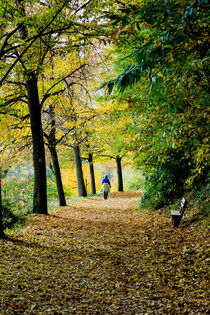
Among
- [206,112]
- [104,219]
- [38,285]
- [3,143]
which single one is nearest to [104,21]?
[206,112]

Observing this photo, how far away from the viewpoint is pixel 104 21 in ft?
21.1

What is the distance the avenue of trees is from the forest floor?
4.50 feet

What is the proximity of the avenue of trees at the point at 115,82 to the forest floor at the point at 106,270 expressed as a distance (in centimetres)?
137

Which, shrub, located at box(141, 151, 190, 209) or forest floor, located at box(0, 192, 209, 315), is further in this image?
shrub, located at box(141, 151, 190, 209)

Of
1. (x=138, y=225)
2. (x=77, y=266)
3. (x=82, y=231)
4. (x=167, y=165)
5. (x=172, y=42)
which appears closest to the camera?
(x=172, y=42)

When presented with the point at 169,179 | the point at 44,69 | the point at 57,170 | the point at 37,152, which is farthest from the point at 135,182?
the point at 44,69

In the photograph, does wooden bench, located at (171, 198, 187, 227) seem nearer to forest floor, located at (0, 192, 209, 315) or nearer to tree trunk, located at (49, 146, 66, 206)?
forest floor, located at (0, 192, 209, 315)

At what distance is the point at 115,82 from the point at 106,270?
3.69 metres

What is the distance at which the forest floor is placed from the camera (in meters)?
3.59

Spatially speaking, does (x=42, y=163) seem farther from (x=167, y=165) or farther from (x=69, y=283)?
(x=69, y=283)

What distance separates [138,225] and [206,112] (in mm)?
5133

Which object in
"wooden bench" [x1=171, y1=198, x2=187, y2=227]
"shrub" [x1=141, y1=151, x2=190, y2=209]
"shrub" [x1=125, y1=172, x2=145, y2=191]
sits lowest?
"shrub" [x1=125, y1=172, x2=145, y2=191]

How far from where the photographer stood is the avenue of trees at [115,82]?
2.88 m

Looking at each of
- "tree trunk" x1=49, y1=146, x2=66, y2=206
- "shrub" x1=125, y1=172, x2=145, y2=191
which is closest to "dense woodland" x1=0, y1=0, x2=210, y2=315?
"tree trunk" x1=49, y1=146, x2=66, y2=206
